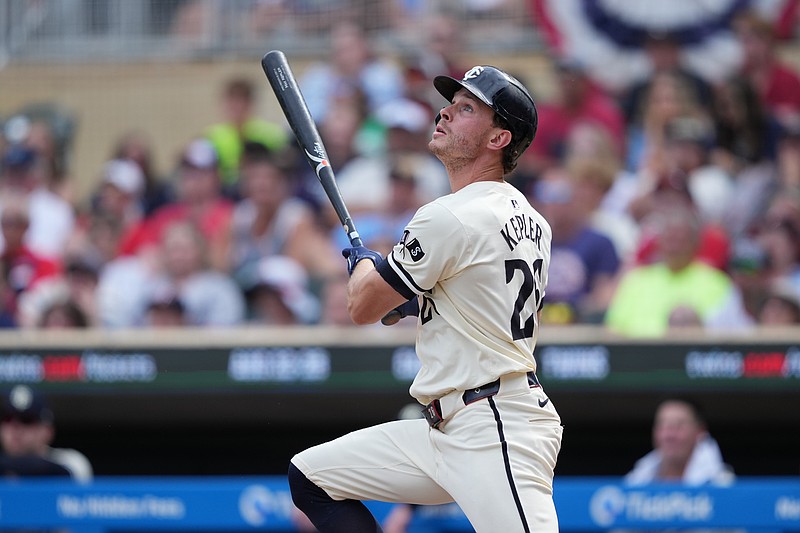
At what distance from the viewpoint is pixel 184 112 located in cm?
970

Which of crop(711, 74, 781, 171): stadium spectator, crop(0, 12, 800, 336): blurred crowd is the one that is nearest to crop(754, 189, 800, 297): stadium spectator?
crop(0, 12, 800, 336): blurred crowd

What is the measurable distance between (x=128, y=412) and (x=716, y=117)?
3.97m

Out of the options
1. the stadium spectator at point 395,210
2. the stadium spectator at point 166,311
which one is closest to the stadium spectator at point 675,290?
the stadium spectator at point 395,210

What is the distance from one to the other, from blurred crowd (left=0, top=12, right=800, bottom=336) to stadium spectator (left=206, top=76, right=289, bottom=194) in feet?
0.05

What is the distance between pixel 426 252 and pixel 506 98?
0.52 metres

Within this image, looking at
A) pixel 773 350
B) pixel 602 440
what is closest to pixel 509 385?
pixel 773 350

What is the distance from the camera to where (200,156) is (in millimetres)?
8617

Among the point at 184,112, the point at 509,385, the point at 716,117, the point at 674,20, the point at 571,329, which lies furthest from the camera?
the point at 184,112

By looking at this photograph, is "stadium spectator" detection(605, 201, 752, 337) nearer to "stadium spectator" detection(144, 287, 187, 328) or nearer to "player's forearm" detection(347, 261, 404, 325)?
"stadium spectator" detection(144, 287, 187, 328)

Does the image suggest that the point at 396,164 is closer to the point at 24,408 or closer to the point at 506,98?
the point at 24,408

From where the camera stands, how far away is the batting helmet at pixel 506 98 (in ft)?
12.3

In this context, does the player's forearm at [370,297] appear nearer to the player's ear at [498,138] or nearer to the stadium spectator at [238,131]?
the player's ear at [498,138]

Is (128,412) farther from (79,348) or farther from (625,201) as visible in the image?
(625,201)

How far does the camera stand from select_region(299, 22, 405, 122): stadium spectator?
8625 mm
